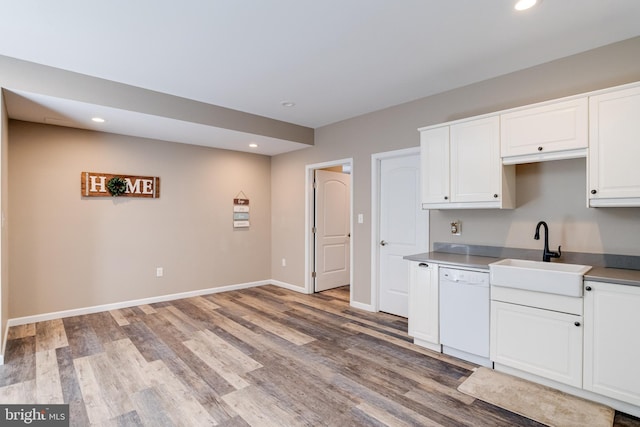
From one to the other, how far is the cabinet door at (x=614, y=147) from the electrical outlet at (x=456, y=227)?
115cm

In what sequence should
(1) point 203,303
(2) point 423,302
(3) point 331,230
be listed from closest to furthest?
1. (2) point 423,302
2. (1) point 203,303
3. (3) point 331,230

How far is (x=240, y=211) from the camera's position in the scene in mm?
5473

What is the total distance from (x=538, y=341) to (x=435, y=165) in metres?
1.72

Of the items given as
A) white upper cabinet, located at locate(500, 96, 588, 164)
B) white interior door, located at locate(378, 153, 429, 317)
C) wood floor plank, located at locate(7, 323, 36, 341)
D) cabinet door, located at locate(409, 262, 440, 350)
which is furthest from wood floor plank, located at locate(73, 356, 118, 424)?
white upper cabinet, located at locate(500, 96, 588, 164)

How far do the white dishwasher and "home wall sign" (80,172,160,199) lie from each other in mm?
3974

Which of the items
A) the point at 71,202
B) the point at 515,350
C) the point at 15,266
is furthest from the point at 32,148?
the point at 515,350

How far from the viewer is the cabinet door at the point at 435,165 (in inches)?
123

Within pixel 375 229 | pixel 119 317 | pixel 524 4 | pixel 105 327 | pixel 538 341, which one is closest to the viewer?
pixel 524 4

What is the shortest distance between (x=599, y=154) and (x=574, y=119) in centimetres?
32

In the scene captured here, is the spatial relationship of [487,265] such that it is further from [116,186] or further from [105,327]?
[116,186]

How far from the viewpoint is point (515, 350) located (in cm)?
249

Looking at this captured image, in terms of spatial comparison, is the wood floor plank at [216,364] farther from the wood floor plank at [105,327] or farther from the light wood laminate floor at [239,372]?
the wood floor plank at [105,327]

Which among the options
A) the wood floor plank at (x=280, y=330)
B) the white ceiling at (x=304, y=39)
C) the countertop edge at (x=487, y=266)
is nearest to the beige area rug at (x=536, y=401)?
the countertop edge at (x=487, y=266)

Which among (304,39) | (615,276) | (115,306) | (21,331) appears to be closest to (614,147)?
(615,276)
